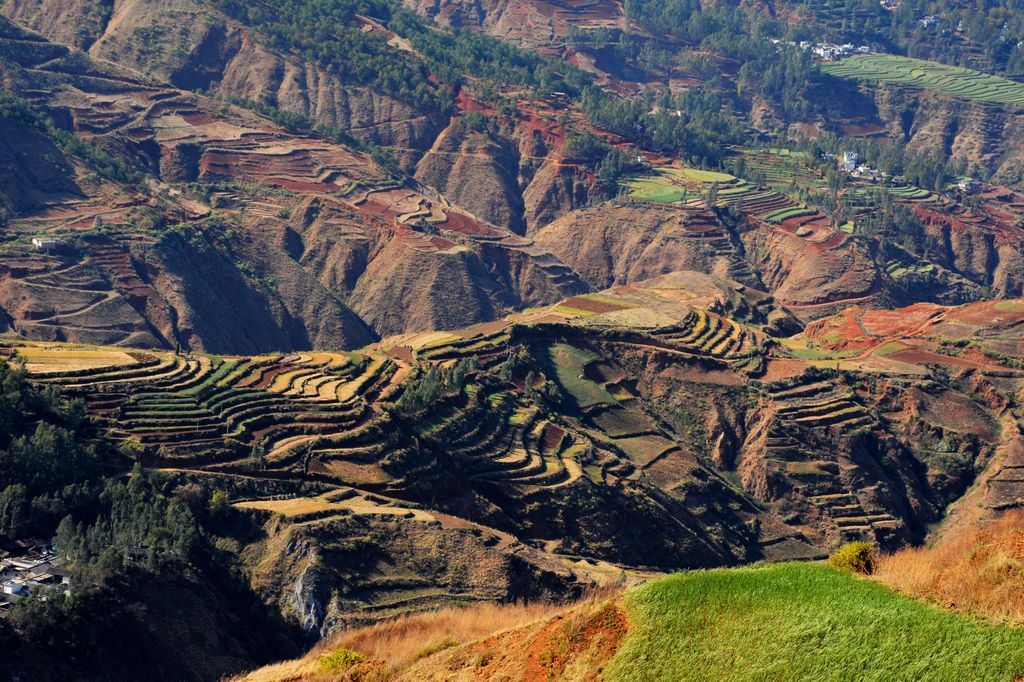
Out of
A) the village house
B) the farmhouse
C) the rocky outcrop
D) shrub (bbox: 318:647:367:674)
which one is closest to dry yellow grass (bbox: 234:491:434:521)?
the village house

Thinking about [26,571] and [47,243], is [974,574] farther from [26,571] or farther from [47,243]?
[47,243]

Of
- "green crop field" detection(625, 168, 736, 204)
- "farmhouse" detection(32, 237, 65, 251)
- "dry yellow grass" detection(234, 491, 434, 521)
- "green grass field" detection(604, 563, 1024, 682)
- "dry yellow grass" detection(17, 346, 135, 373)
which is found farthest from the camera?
"green crop field" detection(625, 168, 736, 204)

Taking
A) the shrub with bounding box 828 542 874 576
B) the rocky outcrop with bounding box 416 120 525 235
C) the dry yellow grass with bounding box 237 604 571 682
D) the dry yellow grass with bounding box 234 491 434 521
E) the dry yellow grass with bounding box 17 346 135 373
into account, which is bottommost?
the rocky outcrop with bounding box 416 120 525 235

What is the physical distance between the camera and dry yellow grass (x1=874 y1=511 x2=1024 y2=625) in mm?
25172

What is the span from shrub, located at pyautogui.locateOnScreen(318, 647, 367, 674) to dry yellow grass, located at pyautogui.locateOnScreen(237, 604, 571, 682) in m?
0.22

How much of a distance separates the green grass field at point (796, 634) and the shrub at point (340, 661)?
9315 millimetres

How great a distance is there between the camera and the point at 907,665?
78.4 feet

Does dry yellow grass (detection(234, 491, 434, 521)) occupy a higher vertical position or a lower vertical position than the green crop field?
higher

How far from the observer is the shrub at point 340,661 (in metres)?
34.1

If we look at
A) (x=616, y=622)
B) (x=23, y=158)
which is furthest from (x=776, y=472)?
(x=23, y=158)

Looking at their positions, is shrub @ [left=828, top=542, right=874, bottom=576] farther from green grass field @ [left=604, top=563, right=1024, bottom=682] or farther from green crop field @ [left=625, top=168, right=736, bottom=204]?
green crop field @ [left=625, top=168, right=736, bottom=204]

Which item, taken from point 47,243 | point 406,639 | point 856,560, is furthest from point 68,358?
point 856,560

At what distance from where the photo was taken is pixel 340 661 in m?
34.5

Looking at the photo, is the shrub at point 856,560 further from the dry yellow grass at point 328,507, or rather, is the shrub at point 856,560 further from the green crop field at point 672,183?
the green crop field at point 672,183
